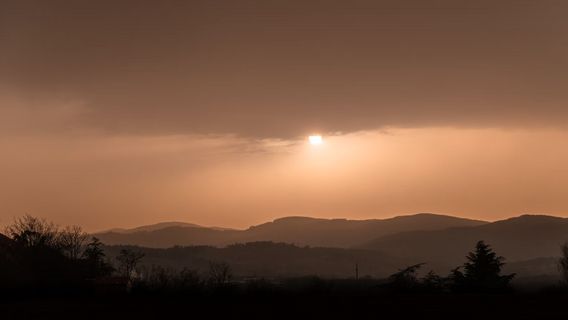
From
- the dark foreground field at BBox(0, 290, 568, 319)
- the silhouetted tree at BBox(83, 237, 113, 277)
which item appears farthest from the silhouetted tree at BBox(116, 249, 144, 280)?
the dark foreground field at BBox(0, 290, 568, 319)

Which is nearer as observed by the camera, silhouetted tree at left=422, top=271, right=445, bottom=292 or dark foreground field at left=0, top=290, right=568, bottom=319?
dark foreground field at left=0, top=290, right=568, bottom=319

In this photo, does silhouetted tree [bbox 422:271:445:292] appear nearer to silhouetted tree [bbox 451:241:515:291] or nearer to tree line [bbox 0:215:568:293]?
tree line [bbox 0:215:568:293]

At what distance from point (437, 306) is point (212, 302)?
14.1 m

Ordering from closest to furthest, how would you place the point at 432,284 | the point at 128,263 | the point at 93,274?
the point at 432,284
the point at 93,274
the point at 128,263

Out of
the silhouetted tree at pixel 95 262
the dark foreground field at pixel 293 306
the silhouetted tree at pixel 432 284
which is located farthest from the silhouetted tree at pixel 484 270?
the silhouetted tree at pixel 95 262

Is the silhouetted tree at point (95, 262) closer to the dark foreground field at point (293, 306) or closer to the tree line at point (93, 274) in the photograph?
the tree line at point (93, 274)

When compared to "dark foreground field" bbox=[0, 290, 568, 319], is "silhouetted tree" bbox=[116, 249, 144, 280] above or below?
above

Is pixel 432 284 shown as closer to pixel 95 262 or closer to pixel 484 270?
pixel 484 270

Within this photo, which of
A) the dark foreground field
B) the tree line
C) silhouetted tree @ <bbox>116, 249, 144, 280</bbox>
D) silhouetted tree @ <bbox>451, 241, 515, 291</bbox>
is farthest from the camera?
silhouetted tree @ <bbox>116, 249, 144, 280</bbox>

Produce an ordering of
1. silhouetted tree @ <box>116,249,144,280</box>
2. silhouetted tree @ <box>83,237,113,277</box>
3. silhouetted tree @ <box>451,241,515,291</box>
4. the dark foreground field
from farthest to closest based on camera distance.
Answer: silhouetted tree @ <box>116,249,144,280</box> → silhouetted tree @ <box>83,237,113,277</box> → silhouetted tree @ <box>451,241,515,291</box> → the dark foreground field

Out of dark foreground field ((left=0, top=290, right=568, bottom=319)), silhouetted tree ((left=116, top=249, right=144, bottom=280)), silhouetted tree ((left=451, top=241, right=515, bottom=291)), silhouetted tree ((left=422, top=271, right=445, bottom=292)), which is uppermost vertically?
silhouetted tree ((left=116, top=249, right=144, bottom=280))

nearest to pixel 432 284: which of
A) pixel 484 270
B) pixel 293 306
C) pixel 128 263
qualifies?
pixel 293 306

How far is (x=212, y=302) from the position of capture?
1783 inches

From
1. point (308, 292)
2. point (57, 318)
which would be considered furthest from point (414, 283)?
point (57, 318)
